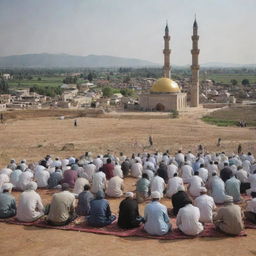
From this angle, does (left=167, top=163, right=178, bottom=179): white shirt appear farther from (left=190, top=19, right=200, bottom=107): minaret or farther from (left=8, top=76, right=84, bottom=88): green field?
(left=8, top=76, right=84, bottom=88): green field

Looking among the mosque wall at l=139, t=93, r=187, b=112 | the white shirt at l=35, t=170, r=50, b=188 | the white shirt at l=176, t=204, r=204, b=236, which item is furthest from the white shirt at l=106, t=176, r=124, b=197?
the mosque wall at l=139, t=93, r=187, b=112

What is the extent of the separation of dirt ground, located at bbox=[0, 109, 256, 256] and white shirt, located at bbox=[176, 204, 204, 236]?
0.16 metres

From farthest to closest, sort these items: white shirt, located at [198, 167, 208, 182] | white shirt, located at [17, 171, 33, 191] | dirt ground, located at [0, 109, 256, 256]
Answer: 1. white shirt, located at [198, 167, 208, 182]
2. white shirt, located at [17, 171, 33, 191]
3. dirt ground, located at [0, 109, 256, 256]

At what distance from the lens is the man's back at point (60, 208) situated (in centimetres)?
720

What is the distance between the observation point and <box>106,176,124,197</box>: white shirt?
30.3ft

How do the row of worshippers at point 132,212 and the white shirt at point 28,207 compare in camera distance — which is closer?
the row of worshippers at point 132,212

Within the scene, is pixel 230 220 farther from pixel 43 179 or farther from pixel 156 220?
pixel 43 179

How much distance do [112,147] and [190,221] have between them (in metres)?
15.1

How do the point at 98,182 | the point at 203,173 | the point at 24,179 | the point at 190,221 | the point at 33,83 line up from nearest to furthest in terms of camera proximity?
the point at 190,221 < the point at 98,182 < the point at 24,179 < the point at 203,173 < the point at 33,83

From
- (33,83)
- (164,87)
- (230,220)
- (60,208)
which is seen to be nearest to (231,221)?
(230,220)

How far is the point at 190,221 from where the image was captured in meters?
6.63

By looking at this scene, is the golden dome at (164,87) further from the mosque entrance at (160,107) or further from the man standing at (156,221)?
the man standing at (156,221)

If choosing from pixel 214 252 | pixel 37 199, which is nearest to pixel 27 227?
pixel 37 199

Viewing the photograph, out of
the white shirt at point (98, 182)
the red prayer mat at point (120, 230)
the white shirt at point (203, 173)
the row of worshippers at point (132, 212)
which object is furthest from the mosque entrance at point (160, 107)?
the red prayer mat at point (120, 230)
